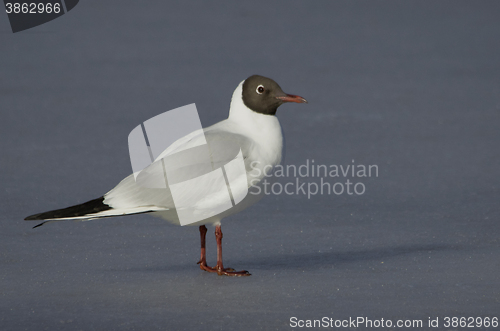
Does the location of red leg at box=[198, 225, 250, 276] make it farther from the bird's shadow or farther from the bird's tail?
the bird's tail

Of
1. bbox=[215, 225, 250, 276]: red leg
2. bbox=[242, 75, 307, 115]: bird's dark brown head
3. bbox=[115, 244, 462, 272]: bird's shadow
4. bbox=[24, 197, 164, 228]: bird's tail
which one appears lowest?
bbox=[115, 244, 462, 272]: bird's shadow

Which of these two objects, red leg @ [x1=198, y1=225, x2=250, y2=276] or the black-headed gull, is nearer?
the black-headed gull

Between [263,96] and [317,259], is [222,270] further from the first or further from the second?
[263,96]

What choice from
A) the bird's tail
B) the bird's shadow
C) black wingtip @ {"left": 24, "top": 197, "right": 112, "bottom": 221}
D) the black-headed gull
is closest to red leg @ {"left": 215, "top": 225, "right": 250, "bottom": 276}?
the black-headed gull

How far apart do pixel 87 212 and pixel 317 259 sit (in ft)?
4.88

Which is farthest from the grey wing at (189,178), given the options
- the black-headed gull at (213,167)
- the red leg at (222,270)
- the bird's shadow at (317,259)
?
the bird's shadow at (317,259)

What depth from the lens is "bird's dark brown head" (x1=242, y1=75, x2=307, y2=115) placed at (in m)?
4.89

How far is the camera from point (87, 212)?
14.5ft

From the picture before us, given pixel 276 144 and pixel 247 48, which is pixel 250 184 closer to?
pixel 276 144

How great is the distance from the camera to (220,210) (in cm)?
462

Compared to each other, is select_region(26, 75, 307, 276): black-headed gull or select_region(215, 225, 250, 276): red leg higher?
select_region(26, 75, 307, 276): black-headed gull

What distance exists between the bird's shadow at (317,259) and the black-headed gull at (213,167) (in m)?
0.19

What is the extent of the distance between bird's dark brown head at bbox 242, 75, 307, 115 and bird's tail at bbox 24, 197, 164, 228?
3.03 feet

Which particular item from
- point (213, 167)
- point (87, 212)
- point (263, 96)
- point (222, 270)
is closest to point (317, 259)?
point (222, 270)
